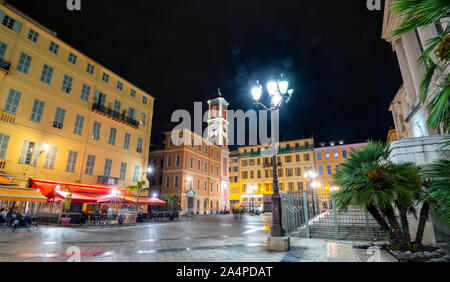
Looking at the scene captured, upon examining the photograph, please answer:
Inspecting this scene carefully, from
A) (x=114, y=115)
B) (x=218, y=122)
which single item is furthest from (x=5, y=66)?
(x=218, y=122)

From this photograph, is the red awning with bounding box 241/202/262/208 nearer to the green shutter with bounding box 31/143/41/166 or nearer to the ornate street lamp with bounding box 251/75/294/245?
the green shutter with bounding box 31/143/41/166

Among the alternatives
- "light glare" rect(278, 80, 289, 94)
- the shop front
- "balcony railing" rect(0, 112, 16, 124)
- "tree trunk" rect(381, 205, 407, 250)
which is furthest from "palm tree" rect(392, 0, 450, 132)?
"balcony railing" rect(0, 112, 16, 124)

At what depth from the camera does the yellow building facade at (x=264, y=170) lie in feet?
145

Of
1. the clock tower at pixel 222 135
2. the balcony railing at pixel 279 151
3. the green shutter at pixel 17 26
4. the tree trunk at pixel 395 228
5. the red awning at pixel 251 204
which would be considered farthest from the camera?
the red awning at pixel 251 204

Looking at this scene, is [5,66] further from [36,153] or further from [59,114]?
[36,153]

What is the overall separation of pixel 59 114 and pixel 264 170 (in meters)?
39.0

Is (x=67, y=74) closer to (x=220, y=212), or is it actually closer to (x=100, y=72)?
(x=100, y=72)

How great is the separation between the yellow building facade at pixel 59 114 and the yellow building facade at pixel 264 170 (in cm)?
2756

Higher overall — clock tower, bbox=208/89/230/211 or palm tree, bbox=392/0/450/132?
clock tower, bbox=208/89/230/211

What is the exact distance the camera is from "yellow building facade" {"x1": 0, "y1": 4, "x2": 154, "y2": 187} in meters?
14.4

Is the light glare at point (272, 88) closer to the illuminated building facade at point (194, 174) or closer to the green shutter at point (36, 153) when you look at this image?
the green shutter at point (36, 153)

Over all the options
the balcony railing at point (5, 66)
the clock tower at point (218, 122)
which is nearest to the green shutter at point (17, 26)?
the balcony railing at point (5, 66)

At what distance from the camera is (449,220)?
2762 millimetres

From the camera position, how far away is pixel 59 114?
674 inches
